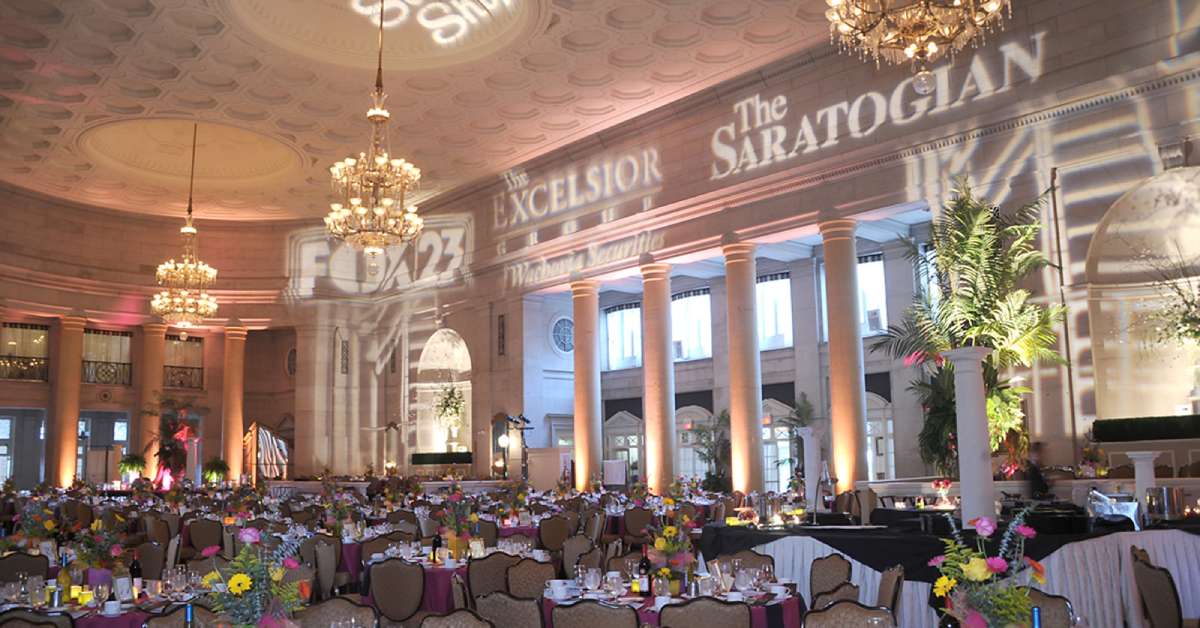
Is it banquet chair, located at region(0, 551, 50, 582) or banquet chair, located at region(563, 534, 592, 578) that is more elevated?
banquet chair, located at region(0, 551, 50, 582)

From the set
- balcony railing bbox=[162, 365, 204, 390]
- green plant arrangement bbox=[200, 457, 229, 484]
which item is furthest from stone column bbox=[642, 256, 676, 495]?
A: balcony railing bbox=[162, 365, 204, 390]

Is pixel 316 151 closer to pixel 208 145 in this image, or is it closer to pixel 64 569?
pixel 208 145

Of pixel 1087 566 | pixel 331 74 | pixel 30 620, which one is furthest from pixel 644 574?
pixel 331 74

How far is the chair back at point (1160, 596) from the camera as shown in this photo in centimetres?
518

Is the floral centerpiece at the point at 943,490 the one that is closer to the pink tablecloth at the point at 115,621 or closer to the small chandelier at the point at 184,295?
the pink tablecloth at the point at 115,621

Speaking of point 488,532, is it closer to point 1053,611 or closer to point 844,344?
point 1053,611

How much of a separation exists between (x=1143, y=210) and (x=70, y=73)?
1771cm

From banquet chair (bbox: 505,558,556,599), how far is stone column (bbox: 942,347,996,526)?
3532 millimetres

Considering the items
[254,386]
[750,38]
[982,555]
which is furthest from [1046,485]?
[254,386]

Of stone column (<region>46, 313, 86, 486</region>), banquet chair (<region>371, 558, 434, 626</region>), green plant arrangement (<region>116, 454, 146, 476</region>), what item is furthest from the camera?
stone column (<region>46, 313, 86, 486</region>)

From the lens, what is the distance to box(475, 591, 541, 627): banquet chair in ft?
16.8

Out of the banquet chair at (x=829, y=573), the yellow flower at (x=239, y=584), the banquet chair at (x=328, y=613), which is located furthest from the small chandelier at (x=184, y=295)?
the yellow flower at (x=239, y=584)

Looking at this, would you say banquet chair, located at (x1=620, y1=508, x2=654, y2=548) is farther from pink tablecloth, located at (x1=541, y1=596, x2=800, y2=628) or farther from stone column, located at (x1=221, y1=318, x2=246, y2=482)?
stone column, located at (x1=221, y1=318, x2=246, y2=482)

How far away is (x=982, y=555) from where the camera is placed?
11.8 feet
